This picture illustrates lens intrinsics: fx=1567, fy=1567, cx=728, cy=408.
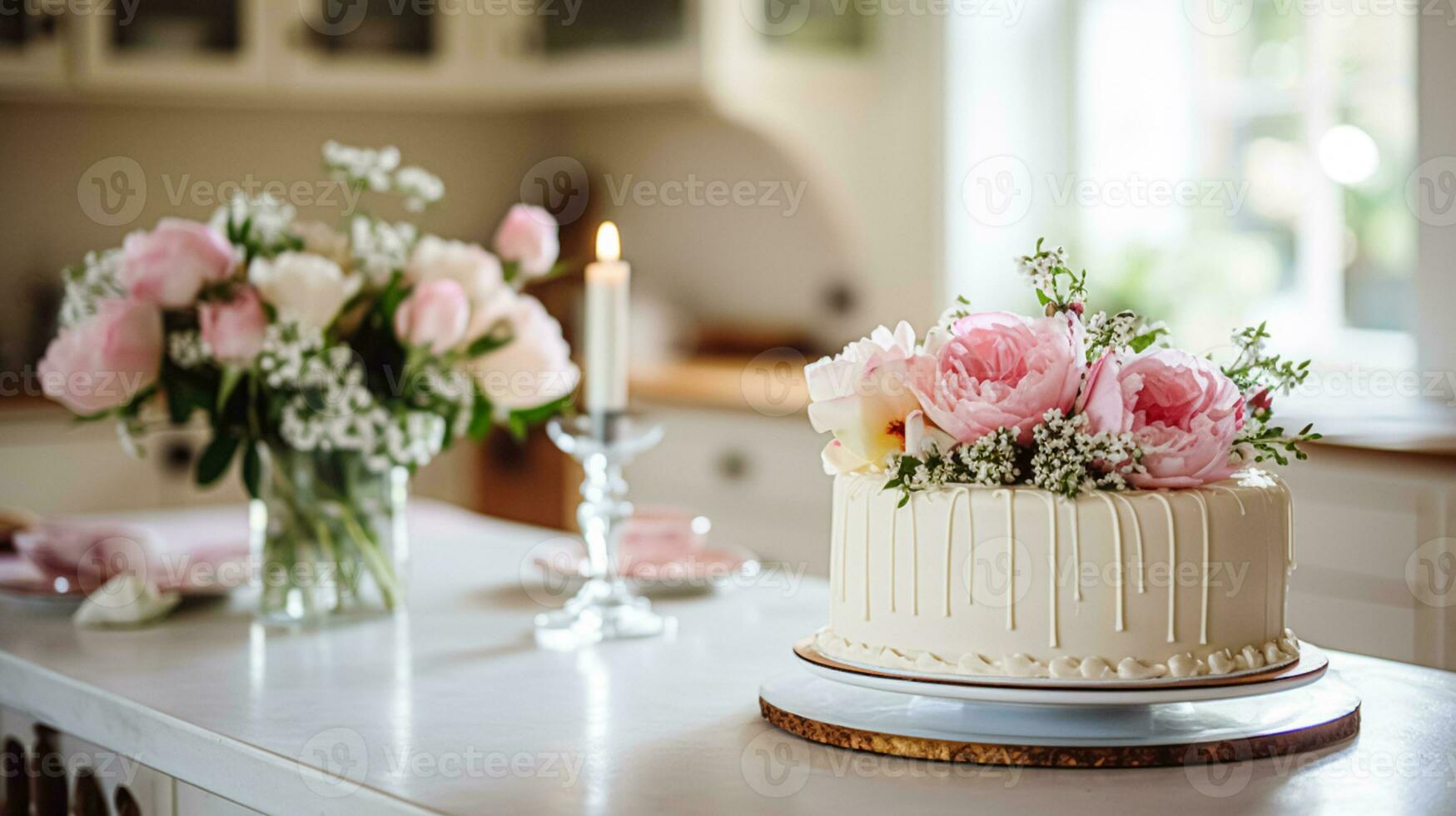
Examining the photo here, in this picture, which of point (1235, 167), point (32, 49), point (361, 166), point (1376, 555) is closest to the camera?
point (361, 166)

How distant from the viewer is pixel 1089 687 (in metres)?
0.90

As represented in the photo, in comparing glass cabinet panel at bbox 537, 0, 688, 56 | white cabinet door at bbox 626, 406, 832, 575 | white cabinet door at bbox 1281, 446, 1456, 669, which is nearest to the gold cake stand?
white cabinet door at bbox 1281, 446, 1456, 669

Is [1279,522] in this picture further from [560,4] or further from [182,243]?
[560,4]

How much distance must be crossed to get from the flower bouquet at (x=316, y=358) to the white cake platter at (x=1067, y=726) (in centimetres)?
49

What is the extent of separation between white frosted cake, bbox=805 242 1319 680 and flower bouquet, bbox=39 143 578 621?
514 millimetres

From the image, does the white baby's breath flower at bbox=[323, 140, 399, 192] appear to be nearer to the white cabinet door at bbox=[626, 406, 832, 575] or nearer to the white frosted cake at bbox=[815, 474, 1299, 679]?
the white frosted cake at bbox=[815, 474, 1299, 679]

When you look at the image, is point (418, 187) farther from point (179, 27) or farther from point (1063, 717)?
point (179, 27)

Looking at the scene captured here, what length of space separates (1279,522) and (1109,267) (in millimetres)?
1974

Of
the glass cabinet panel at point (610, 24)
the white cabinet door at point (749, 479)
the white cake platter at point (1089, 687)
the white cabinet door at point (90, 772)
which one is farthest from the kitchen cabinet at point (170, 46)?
the white cake platter at point (1089, 687)

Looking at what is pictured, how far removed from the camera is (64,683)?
1.18 meters

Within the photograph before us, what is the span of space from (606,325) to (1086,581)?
1.71 ft

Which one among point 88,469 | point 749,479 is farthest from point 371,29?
point 749,479

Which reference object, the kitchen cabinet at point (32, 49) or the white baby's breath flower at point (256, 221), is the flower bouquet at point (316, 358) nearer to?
the white baby's breath flower at point (256, 221)

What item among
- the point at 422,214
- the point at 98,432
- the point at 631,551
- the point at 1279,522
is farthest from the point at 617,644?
the point at 422,214
